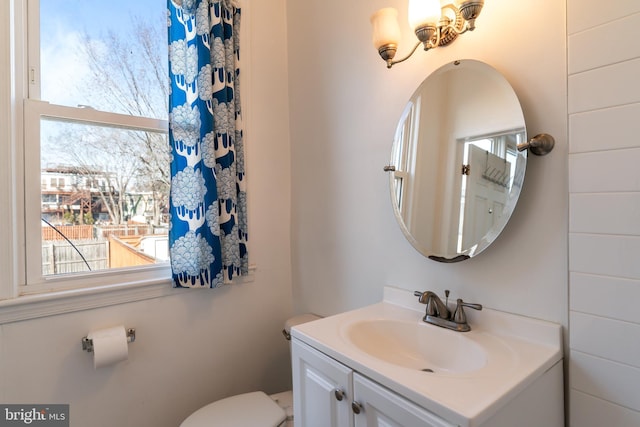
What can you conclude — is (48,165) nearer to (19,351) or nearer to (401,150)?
(19,351)

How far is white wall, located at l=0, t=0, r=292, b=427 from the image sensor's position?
1196 millimetres

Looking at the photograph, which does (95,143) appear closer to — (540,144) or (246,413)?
(246,413)

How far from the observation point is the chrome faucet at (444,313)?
102cm

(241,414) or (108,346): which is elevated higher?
(108,346)

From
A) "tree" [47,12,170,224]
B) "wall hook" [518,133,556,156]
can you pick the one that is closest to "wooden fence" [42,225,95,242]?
"tree" [47,12,170,224]

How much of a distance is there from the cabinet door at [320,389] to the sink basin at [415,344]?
0.12m

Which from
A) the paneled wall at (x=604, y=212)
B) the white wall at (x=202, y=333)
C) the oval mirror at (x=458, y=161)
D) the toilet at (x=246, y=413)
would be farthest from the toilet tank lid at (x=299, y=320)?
the paneled wall at (x=604, y=212)

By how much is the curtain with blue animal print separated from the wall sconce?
2.62ft

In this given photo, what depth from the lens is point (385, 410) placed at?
0.75m

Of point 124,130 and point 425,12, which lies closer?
point 425,12

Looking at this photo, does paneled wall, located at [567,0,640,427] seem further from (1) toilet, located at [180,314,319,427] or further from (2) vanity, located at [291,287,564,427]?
(1) toilet, located at [180,314,319,427]

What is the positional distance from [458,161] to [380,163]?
1.17 feet

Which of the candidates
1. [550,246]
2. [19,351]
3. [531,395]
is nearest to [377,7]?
[550,246]

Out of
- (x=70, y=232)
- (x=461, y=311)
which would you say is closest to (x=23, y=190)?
(x=70, y=232)
